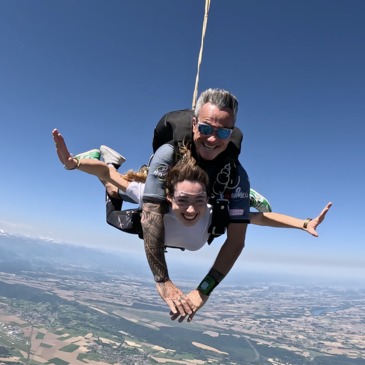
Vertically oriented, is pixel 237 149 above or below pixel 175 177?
above

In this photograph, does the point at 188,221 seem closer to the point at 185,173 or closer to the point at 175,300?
the point at 185,173

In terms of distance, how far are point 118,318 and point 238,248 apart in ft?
278

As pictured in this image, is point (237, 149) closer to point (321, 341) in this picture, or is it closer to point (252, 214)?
point (252, 214)

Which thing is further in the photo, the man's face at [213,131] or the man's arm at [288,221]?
the man's arm at [288,221]

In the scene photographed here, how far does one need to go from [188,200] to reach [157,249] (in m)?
0.43

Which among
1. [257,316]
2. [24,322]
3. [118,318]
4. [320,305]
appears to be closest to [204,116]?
[24,322]

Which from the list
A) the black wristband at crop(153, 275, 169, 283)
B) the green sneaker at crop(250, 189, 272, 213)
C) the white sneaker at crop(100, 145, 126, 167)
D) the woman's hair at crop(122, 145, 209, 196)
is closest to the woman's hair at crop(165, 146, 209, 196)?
the woman's hair at crop(122, 145, 209, 196)

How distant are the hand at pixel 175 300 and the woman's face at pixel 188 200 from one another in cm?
51

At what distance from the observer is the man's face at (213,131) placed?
2.48 metres

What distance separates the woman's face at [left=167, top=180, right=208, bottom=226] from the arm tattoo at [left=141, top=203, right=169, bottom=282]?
132 millimetres

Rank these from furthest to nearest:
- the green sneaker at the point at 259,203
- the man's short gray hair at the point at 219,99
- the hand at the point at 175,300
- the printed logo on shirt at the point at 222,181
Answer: the green sneaker at the point at 259,203
the printed logo on shirt at the point at 222,181
the man's short gray hair at the point at 219,99
the hand at the point at 175,300

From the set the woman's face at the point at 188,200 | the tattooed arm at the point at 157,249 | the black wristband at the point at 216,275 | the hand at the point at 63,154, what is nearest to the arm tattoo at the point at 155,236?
the tattooed arm at the point at 157,249

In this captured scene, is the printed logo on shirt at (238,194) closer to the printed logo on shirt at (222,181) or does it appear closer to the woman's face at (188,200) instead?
the printed logo on shirt at (222,181)

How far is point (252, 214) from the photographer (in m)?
3.31
